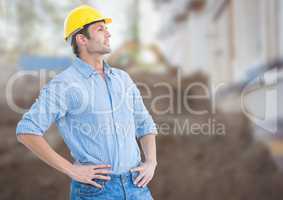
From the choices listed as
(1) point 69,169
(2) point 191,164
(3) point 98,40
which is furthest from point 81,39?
(2) point 191,164

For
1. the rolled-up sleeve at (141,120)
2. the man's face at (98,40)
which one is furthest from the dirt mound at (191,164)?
the man's face at (98,40)

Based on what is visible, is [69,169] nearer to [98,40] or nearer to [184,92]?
[98,40]

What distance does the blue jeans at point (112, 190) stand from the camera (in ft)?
4.05

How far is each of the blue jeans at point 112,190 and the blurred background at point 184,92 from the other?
6.08 feet

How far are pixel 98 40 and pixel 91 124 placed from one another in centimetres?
20

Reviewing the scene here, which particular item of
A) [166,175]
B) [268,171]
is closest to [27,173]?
[166,175]

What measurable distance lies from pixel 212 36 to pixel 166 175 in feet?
3.58

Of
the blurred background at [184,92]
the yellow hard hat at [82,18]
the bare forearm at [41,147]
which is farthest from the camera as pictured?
the blurred background at [184,92]

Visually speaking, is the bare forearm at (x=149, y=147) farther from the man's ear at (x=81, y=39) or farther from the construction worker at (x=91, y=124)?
the man's ear at (x=81, y=39)

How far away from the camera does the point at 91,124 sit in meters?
1.24

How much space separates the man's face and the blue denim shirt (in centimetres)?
4

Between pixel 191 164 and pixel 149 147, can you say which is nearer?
pixel 149 147

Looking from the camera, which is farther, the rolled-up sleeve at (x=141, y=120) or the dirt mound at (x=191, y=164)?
the dirt mound at (x=191, y=164)

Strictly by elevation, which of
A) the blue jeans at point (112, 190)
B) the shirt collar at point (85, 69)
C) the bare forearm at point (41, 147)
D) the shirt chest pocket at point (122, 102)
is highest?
the shirt collar at point (85, 69)
